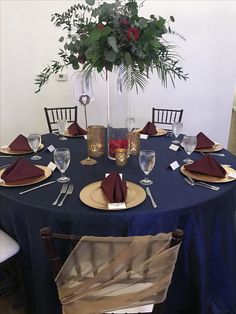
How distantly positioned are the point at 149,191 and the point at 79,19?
3.50ft

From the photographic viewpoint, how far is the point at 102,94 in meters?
3.54

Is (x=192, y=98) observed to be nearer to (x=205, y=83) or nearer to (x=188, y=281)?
(x=205, y=83)

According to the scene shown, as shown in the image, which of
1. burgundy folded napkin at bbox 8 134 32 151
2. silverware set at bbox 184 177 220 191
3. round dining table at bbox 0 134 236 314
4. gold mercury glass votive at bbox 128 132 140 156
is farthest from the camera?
burgundy folded napkin at bbox 8 134 32 151

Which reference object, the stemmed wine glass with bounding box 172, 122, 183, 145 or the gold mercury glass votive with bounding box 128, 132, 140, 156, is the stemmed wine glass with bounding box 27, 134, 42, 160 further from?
the stemmed wine glass with bounding box 172, 122, 183, 145

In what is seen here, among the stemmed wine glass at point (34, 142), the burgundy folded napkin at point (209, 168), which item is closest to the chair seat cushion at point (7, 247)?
the stemmed wine glass at point (34, 142)

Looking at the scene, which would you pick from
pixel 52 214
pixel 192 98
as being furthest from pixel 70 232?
pixel 192 98

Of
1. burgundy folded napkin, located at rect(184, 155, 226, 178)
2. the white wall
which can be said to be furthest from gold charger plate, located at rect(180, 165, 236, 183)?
the white wall

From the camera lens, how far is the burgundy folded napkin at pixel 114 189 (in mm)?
1322

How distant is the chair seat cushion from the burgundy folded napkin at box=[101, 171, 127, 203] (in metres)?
0.58

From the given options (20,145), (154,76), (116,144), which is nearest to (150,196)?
(116,144)

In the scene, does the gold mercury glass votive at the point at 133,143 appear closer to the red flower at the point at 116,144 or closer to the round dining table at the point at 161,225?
the red flower at the point at 116,144

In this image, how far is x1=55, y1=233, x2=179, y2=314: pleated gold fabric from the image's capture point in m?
0.94

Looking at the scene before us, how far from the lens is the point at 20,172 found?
156cm

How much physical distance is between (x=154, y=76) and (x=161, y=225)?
2577 millimetres
